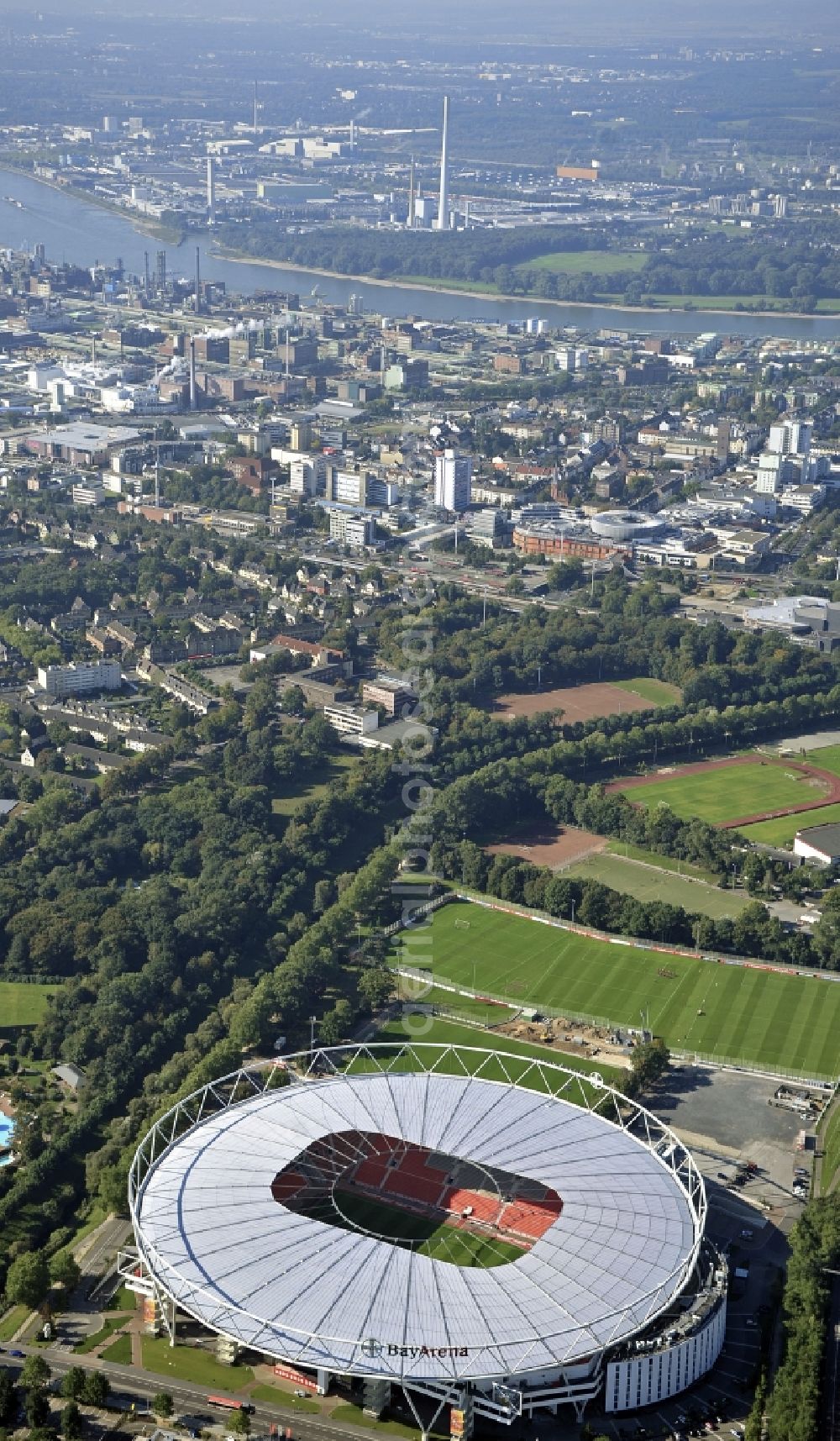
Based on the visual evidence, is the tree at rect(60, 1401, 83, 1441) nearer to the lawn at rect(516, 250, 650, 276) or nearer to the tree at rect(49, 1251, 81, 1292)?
the tree at rect(49, 1251, 81, 1292)

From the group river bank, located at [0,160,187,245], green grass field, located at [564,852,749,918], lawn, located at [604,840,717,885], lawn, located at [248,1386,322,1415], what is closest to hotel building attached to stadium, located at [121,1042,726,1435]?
lawn, located at [248,1386,322,1415]

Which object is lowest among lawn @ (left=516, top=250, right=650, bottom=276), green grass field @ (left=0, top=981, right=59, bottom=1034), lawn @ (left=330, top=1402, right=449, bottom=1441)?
lawn @ (left=516, top=250, right=650, bottom=276)

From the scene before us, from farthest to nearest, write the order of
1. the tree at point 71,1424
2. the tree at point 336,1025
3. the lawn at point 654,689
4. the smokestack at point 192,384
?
1. the smokestack at point 192,384
2. the lawn at point 654,689
3. the tree at point 336,1025
4. the tree at point 71,1424

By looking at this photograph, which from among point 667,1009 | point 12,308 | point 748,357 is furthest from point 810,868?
point 12,308

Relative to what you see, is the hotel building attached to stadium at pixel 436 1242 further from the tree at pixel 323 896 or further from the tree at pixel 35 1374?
the tree at pixel 323 896

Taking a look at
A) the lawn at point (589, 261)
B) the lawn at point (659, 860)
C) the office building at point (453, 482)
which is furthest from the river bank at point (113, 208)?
the lawn at point (659, 860)
